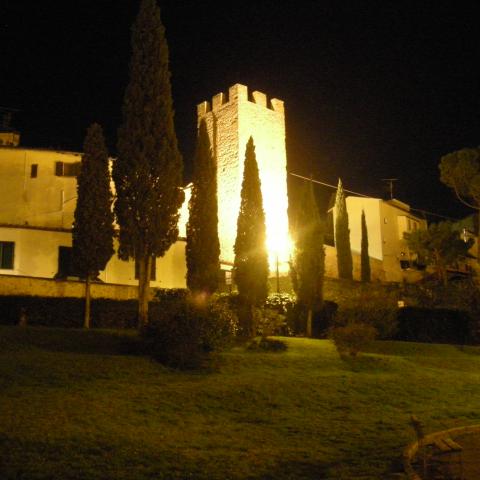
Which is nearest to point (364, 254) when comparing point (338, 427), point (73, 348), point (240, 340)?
point (240, 340)

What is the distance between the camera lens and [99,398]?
11852 mm

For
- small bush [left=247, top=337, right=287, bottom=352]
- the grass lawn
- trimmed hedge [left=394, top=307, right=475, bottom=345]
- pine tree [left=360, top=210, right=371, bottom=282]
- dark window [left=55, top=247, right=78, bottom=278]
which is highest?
pine tree [left=360, top=210, right=371, bottom=282]

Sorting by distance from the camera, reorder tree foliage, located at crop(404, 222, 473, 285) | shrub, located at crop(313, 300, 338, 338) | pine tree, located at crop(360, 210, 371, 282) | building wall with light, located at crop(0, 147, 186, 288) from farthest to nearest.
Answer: pine tree, located at crop(360, 210, 371, 282) < tree foliage, located at crop(404, 222, 473, 285) < building wall with light, located at crop(0, 147, 186, 288) < shrub, located at crop(313, 300, 338, 338)

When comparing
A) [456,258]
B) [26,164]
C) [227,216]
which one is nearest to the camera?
[26,164]

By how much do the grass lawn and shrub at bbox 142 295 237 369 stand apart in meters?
0.56

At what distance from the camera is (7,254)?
28.2 metres

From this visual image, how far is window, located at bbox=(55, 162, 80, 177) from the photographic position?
3325cm

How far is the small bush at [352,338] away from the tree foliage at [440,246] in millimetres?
23720

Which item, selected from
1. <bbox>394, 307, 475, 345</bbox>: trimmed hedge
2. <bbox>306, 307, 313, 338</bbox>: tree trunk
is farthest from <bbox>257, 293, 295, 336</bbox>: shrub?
<bbox>394, 307, 475, 345</bbox>: trimmed hedge

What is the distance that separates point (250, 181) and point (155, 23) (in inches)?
288

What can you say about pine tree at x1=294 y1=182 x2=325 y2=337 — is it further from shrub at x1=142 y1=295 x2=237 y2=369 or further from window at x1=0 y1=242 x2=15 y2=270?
window at x1=0 y1=242 x2=15 y2=270

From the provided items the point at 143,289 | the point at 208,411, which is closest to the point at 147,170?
the point at 143,289

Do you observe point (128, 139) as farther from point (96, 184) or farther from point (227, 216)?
point (227, 216)

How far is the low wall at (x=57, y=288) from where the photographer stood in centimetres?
2417
